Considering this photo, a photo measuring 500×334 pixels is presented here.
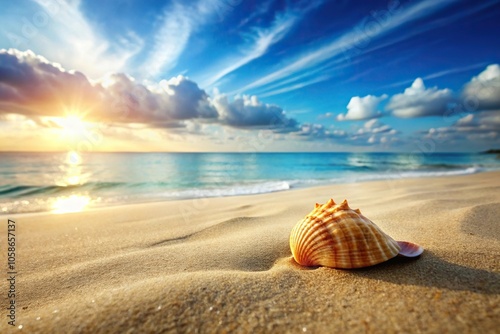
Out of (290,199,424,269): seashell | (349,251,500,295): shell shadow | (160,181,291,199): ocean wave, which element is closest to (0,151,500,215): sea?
(160,181,291,199): ocean wave

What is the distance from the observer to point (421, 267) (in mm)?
2059

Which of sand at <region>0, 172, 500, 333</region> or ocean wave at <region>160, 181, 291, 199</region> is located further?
ocean wave at <region>160, 181, 291, 199</region>

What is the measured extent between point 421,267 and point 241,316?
156 centimetres

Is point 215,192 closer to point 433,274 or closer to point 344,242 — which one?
point 344,242

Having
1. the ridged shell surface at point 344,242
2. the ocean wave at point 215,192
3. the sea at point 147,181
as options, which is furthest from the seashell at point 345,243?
the ocean wave at point 215,192

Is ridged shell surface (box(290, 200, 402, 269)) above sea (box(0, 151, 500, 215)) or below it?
below

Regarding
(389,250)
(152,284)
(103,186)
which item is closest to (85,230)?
(152,284)

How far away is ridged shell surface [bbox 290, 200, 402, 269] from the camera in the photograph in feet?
6.82

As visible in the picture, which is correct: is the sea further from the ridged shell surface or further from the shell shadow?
the shell shadow

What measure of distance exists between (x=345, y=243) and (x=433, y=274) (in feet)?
2.21

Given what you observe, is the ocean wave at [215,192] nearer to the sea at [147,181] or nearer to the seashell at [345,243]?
the sea at [147,181]

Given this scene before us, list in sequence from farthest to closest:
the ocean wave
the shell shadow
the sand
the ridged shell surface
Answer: the ocean wave < the ridged shell surface < the shell shadow < the sand

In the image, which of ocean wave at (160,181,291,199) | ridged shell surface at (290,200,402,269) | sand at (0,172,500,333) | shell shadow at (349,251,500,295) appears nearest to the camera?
sand at (0,172,500,333)

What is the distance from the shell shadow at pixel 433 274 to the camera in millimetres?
1744
